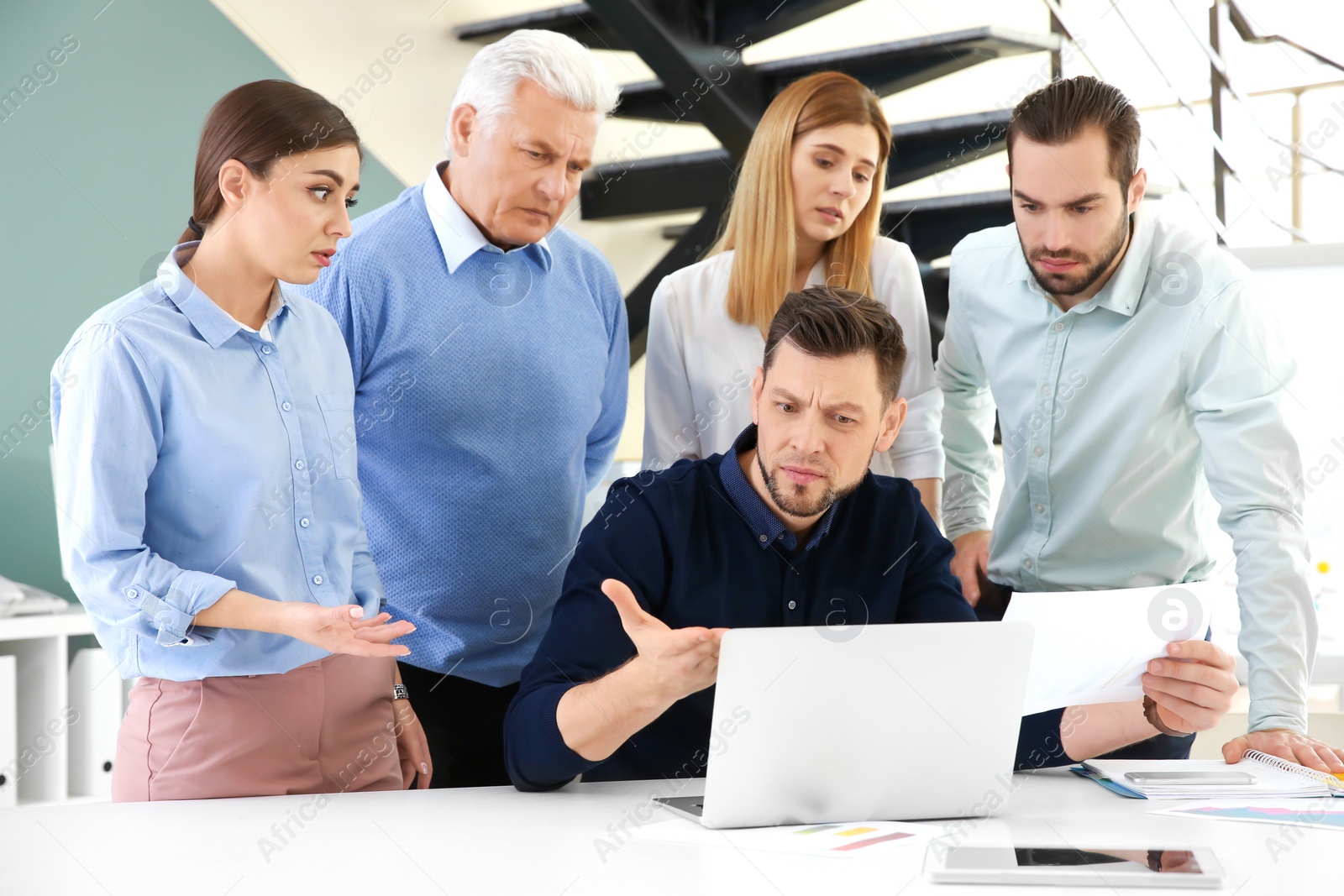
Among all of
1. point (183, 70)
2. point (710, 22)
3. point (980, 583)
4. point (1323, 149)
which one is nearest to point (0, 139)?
point (183, 70)

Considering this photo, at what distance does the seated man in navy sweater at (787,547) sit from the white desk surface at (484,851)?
0.17 meters

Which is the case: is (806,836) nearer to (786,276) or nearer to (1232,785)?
(1232,785)

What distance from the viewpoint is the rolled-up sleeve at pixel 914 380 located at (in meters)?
2.01


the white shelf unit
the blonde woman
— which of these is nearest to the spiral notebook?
the blonde woman

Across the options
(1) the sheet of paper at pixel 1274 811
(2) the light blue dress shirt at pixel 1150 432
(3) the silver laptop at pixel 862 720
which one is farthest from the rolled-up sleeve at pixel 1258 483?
(3) the silver laptop at pixel 862 720

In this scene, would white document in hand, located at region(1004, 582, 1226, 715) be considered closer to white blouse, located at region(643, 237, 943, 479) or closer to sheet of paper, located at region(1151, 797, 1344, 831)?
sheet of paper, located at region(1151, 797, 1344, 831)

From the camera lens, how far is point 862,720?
121cm

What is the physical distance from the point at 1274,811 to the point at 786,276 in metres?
1.07

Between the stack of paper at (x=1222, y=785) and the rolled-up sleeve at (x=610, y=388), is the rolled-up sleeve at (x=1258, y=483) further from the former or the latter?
the rolled-up sleeve at (x=610, y=388)

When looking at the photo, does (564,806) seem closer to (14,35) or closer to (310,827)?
(310,827)

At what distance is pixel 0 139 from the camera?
281 cm

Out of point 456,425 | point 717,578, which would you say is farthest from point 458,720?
point 717,578

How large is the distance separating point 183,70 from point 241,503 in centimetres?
212

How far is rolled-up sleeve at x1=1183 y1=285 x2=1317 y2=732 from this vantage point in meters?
1.60
